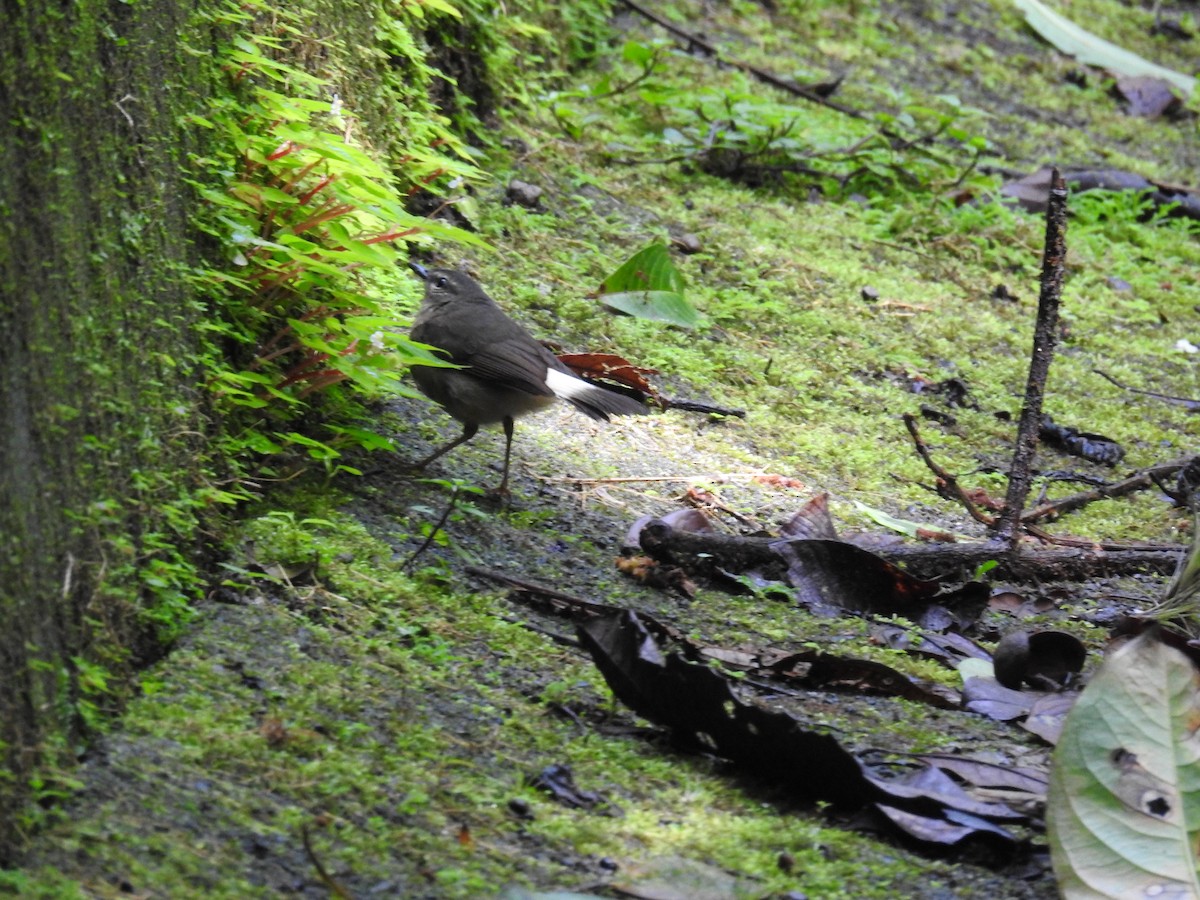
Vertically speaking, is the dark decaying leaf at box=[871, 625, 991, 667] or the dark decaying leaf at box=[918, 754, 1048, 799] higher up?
the dark decaying leaf at box=[918, 754, 1048, 799]

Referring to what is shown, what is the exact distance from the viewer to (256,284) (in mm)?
3447

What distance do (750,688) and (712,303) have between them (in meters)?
3.30

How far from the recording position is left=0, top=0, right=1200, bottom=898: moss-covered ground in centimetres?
222

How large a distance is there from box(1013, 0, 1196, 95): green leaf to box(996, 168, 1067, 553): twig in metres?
7.96

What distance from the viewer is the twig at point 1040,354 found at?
3.83 metres

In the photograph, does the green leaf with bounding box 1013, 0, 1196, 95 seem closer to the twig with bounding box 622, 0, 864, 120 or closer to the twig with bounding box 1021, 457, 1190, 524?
the twig with bounding box 622, 0, 864, 120

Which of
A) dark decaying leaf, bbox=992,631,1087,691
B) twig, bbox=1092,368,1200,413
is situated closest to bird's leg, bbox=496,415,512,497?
dark decaying leaf, bbox=992,631,1087,691

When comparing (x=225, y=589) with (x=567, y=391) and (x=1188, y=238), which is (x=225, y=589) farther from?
(x=1188, y=238)

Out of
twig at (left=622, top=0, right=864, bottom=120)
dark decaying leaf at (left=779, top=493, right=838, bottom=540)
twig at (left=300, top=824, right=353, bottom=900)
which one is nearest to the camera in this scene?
twig at (left=300, top=824, right=353, bottom=900)

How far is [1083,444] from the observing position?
18.2 ft

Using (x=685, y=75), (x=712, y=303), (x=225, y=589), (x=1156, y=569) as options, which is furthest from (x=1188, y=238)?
(x=225, y=589)

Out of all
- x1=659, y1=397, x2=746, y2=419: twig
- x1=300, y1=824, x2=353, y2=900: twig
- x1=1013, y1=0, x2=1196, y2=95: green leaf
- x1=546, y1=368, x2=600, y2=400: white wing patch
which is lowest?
x1=659, y1=397, x2=746, y2=419: twig

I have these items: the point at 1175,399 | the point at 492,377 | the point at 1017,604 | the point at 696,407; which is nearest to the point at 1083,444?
the point at 1175,399

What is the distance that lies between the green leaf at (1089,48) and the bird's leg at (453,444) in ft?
27.8
